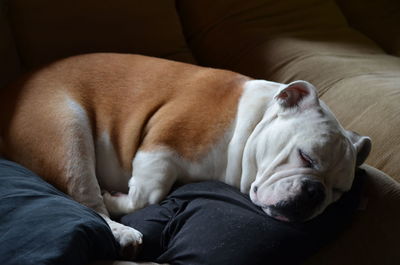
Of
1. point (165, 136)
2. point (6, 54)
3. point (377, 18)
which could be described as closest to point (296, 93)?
point (165, 136)

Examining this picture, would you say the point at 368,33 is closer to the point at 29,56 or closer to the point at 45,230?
the point at 29,56

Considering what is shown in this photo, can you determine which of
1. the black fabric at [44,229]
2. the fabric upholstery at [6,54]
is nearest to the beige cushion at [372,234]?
the black fabric at [44,229]

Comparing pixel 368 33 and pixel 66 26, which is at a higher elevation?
pixel 66 26

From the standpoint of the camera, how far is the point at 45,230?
1.17 metres

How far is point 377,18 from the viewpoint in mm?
2738

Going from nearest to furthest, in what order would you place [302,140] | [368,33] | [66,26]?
[302,140] → [66,26] → [368,33]

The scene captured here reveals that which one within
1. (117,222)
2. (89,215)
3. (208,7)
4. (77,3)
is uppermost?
A: (77,3)

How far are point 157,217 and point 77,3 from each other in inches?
36.0

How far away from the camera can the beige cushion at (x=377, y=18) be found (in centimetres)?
267

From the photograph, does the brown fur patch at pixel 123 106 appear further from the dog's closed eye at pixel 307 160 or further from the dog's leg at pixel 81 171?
the dog's closed eye at pixel 307 160

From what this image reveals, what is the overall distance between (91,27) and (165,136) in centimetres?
61

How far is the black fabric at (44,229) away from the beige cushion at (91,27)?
68cm

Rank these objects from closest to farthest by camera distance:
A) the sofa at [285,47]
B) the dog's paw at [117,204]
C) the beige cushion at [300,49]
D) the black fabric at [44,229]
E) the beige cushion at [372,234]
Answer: the black fabric at [44,229] → the beige cushion at [372,234] → the sofa at [285,47] → the dog's paw at [117,204] → the beige cushion at [300,49]

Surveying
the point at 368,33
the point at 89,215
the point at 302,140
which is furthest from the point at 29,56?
the point at 368,33
